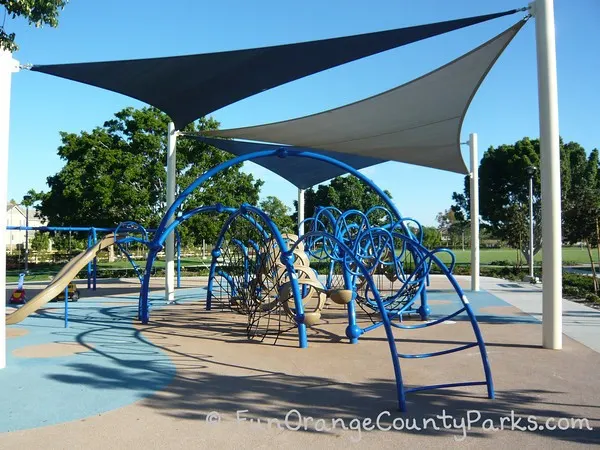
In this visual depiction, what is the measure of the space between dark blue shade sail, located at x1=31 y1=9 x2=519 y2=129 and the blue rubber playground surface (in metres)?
4.24

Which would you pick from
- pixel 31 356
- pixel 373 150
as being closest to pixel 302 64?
pixel 373 150

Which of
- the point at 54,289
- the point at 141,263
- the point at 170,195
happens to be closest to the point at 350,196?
the point at 141,263

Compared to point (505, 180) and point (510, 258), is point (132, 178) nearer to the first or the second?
point (505, 180)

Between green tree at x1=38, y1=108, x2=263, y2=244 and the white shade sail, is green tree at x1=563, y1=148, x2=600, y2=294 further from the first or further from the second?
green tree at x1=38, y1=108, x2=263, y2=244

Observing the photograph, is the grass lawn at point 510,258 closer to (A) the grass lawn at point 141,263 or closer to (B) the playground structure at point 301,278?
(A) the grass lawn at point 141,263

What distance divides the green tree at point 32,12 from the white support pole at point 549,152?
610 centimetres

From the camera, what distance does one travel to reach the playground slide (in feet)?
28.3

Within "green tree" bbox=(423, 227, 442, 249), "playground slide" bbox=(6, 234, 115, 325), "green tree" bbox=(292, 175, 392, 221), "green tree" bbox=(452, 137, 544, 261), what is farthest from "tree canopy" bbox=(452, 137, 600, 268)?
"playground slide" bbox=(6, 234, 115, 325)

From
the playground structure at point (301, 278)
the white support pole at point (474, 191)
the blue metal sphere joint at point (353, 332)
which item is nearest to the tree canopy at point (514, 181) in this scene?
the white support pole at point (474, 191)

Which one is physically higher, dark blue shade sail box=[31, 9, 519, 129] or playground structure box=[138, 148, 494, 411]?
dark blue shade sail box=[31, 9, 519, 129]

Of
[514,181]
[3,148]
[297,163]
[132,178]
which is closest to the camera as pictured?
[3,148]

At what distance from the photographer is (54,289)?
910cm

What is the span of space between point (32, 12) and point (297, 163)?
10.3 m

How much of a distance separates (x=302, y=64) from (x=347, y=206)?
27.2 m
